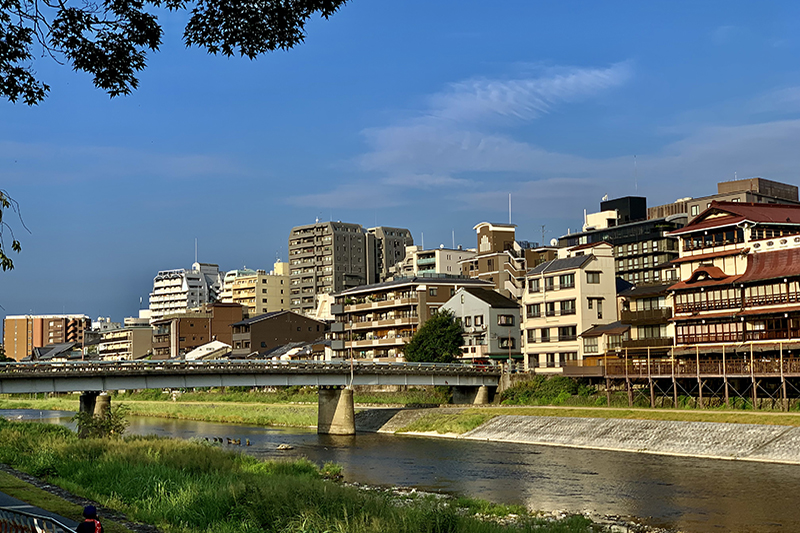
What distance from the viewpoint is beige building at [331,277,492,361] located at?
327 ft

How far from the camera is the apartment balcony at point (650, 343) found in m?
65.3

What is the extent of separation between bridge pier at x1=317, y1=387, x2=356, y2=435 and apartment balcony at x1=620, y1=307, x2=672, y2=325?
24.1 meters

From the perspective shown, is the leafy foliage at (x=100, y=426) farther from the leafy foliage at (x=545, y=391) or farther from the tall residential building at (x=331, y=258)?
the tall residential building at (x=331, y=258)

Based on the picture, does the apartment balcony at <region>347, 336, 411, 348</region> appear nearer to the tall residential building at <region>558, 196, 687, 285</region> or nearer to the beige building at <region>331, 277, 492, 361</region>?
the beige building at <region>331, 277, 492, 361</region>

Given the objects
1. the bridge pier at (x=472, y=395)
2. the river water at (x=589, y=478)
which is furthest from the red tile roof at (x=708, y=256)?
the bridge pier at (x=472, y=395)

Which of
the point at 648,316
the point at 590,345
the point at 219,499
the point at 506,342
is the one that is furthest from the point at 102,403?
the point at 506,342

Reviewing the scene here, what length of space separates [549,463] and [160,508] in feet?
93.1

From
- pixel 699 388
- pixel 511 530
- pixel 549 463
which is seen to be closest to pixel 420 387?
pixel 699 388

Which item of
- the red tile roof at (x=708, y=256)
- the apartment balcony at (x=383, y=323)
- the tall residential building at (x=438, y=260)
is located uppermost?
the tall residential building at (x=438, y=260)

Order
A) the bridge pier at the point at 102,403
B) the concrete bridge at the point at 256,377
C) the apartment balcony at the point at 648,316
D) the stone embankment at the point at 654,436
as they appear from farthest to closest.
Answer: the apartment balcony at the point at 648,316
the bridge pier at the point at 102,403
the concrete bridge at the point at 256,377
the stone embankment at the point at 654,436

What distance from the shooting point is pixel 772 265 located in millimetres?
56531

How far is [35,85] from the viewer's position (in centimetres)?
1423

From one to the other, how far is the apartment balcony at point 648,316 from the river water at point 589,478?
61.1 feet

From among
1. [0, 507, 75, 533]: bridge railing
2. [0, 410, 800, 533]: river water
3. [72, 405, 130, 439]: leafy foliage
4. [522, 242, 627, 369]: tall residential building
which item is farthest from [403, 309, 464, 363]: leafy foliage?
[0, 507, 75, 533]: bridge railing
